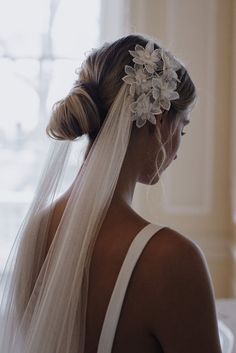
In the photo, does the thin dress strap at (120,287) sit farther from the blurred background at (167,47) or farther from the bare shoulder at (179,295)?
the blurred background at (167,47)

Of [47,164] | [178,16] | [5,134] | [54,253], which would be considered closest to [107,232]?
[54,253]

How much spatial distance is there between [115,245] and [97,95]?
0.25 m

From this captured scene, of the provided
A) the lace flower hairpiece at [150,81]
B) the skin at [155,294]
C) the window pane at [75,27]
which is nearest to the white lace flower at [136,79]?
the lace flower hairpiece at [150,81]

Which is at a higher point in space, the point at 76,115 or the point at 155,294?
the point at 76,115

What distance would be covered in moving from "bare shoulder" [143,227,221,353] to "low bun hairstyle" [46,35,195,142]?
0.76 feet

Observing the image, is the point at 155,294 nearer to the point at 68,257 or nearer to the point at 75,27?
the point at 68,257

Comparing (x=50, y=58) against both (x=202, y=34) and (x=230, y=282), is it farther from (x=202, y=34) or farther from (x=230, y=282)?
(x=230, y=282)

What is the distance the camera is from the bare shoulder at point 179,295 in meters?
0.67

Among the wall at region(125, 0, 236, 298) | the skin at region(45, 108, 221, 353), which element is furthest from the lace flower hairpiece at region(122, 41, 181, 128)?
the wall at region(125, 0, 236, 298)

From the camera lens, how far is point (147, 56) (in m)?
0.77

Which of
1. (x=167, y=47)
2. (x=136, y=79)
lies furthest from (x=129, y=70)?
(x=167, y=47)

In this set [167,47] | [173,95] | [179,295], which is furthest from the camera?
[167,47]

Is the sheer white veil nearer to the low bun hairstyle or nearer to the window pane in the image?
the low bun hairstyle

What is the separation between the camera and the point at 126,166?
788 millimetres
